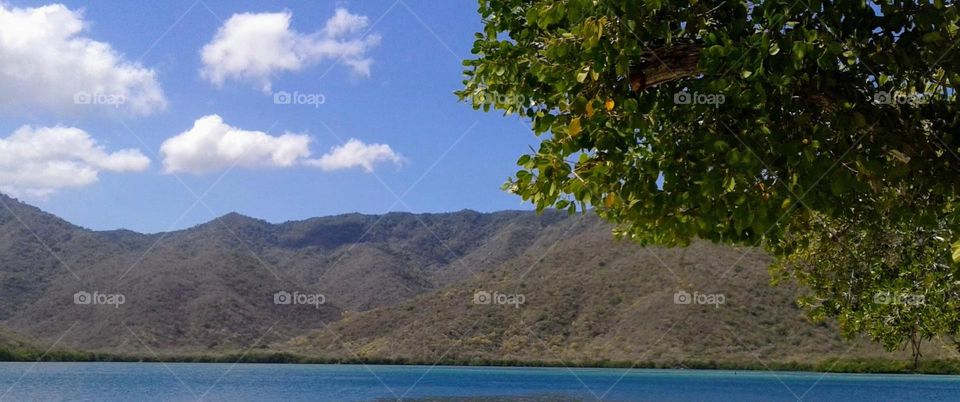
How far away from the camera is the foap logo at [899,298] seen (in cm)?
966

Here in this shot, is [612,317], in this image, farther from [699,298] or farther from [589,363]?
[699,298]

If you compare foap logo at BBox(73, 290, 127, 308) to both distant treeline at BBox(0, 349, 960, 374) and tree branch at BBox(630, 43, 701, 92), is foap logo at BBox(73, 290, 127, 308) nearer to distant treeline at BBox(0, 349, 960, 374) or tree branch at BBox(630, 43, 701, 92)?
distant treeline at BBox(0, 349, 960, 374)

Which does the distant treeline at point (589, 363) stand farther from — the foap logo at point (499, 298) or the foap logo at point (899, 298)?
the foap logo at point (899, 298)

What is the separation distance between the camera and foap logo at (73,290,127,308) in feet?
280

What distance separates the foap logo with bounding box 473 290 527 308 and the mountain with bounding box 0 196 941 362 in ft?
0.99

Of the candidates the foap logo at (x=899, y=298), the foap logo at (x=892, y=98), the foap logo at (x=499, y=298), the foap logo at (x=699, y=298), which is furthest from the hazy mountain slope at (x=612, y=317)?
the foap logo at (x=892, y=98)

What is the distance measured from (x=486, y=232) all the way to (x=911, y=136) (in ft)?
382

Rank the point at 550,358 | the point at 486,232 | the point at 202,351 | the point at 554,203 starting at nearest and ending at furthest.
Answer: the point at 554,203 < the point at 550,358 < the point at 202,351 < the point at 486,232

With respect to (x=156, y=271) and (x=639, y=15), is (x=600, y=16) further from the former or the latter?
(x=156, y=271)

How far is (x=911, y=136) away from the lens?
466cm

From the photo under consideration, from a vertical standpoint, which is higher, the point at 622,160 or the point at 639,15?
the point at 639,15

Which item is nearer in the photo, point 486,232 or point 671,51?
point 671,51

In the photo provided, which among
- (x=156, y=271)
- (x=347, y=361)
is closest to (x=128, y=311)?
(x=156, y=271)

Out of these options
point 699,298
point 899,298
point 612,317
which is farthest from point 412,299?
point 899,298
